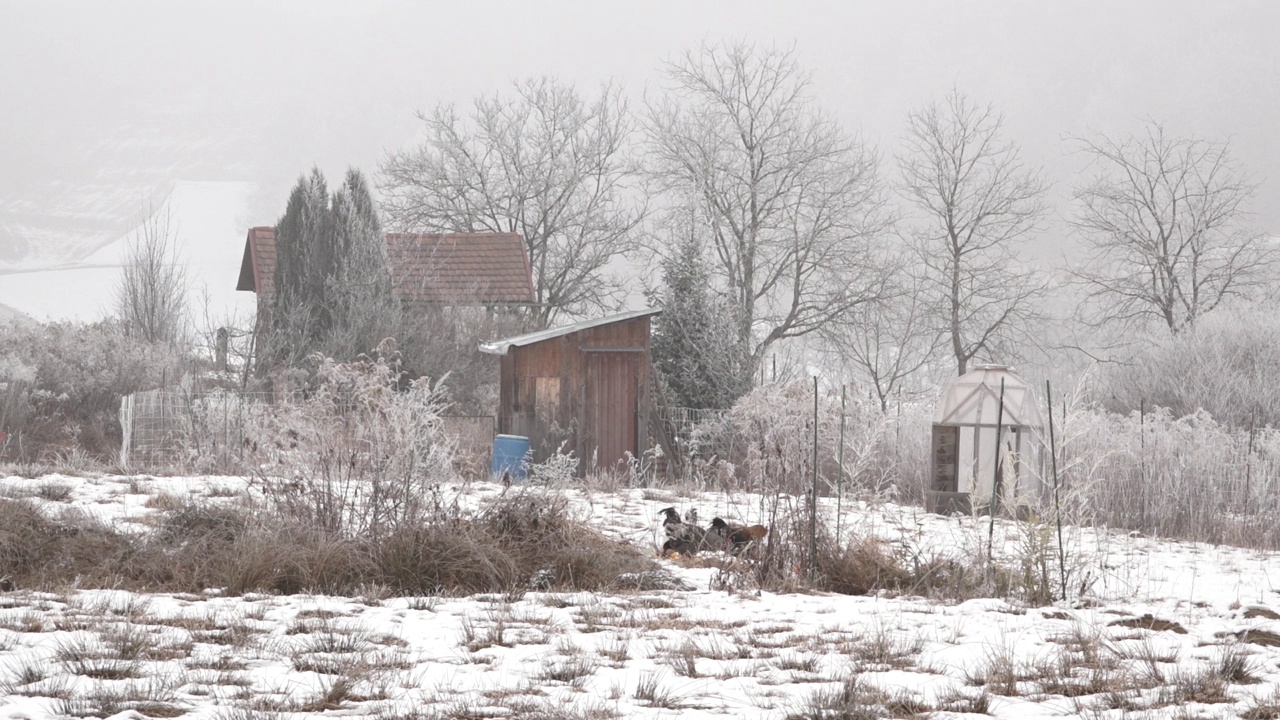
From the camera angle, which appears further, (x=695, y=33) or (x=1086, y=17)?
(x=695, y=33)

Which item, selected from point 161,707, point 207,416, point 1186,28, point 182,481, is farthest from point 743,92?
point 1186,28

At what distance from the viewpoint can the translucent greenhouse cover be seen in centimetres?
1148

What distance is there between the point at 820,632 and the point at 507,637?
54.8 inches

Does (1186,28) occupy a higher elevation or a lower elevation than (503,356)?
higher

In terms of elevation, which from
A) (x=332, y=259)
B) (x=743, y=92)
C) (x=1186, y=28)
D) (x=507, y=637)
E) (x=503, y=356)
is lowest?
(x=507, y=637)

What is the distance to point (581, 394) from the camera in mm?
15688

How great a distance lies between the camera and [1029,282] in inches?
1075

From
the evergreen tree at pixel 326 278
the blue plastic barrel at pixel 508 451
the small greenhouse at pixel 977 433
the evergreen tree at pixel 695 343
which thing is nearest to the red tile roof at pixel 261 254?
the evergreen tree at pixel 326 278

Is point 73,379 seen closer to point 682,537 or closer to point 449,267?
point 449,267

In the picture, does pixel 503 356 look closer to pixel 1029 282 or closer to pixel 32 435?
pixel 32 435

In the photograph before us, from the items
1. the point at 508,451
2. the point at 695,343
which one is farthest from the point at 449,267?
the point at 508,451

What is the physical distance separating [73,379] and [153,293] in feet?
17.9

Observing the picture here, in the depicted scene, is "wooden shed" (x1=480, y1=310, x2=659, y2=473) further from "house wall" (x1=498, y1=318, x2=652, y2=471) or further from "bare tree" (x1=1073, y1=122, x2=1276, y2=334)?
"bare tree" (x1=1073, y1=122, x2=1276, y2=334)

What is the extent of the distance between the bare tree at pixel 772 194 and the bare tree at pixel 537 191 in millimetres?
5051
